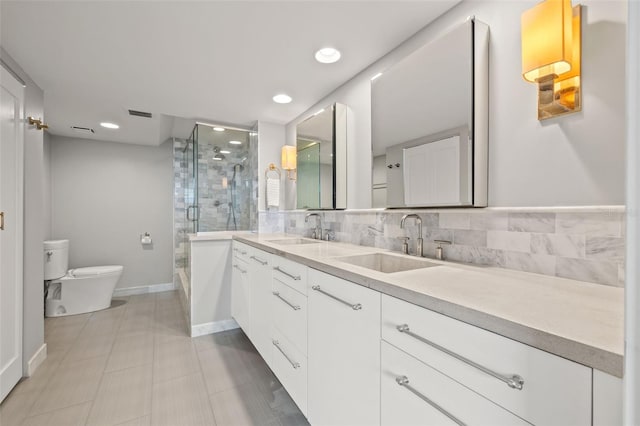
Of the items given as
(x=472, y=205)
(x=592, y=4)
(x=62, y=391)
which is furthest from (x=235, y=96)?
(x=62, y=391)

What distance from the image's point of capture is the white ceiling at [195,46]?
1.46m

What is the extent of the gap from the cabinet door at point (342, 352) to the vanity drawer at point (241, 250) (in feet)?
3.55

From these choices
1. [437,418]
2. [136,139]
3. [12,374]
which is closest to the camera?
[437,418]

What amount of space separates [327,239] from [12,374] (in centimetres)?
230

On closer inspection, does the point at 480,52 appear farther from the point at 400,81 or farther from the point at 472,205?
the point at 472,205

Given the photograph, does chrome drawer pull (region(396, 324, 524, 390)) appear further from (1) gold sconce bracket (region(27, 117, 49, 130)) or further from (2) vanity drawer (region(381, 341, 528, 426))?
(1) gold sconce bracket (region(27, 117, 49, 130))

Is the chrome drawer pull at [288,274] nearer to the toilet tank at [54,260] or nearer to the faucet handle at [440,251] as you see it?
the faucet handle at [440,251]

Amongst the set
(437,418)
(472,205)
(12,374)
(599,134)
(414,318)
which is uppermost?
(599,134)

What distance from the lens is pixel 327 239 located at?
99.6 inches

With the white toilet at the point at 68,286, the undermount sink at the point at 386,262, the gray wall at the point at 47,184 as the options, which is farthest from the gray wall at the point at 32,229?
the undermount sink at the point at 386,262

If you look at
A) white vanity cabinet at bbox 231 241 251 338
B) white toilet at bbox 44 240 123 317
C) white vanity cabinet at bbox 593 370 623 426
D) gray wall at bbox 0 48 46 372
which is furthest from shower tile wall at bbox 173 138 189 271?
white vanity cabinet at bbox 593 370 623 426

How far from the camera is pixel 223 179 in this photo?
11.4 ft

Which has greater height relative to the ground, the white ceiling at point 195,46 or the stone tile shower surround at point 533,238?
the white ceiling at point 195,46

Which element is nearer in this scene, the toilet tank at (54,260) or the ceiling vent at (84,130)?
the toilet tank at (54,260)
